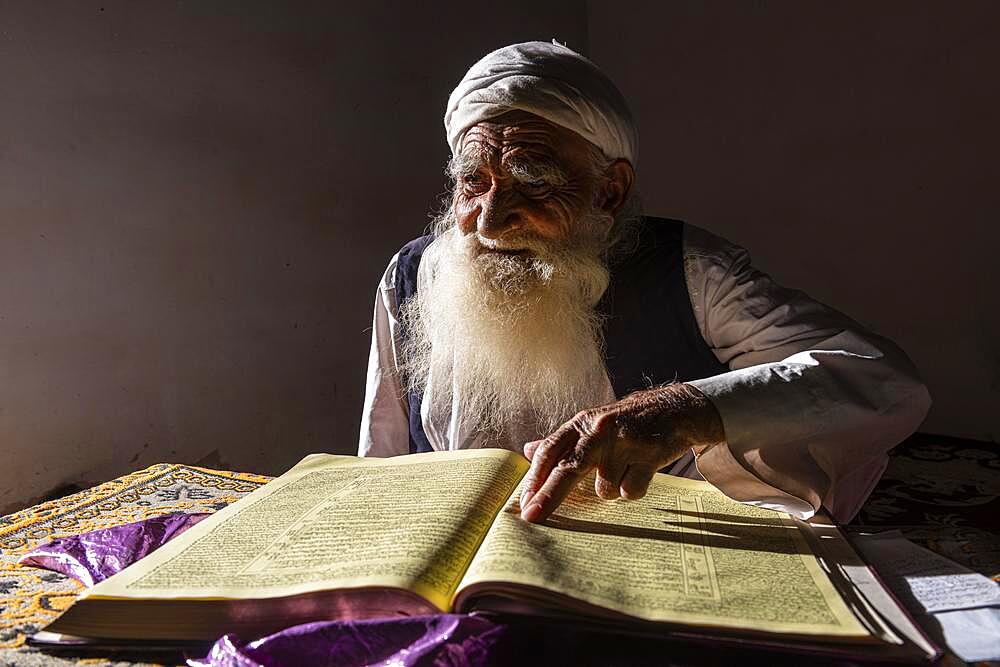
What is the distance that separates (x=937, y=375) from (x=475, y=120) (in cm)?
358

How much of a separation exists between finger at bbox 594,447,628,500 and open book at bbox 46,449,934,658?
0.02m

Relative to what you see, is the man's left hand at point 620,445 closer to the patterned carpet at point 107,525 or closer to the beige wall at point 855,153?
the patterned carpet at point 107,525

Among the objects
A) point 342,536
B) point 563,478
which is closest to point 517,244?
point 563,478

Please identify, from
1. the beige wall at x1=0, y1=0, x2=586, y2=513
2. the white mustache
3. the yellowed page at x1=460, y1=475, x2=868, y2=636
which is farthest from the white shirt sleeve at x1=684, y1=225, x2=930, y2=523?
the beige wall at x1=0, y1=0, x2=586, y2=513

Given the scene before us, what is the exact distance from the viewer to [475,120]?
170cm

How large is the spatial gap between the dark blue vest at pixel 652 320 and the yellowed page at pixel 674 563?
0.64m

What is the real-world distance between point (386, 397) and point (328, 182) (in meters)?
2.09

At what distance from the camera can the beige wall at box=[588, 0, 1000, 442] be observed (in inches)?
162

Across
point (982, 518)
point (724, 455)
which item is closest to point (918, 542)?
point (724, 455)

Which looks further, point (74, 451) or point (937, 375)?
point (937, 375)

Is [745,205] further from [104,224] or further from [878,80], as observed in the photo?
[104,224]

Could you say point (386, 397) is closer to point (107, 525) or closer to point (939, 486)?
point (107, 525)

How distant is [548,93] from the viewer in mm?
1627

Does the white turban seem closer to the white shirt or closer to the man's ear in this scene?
the man's ear
